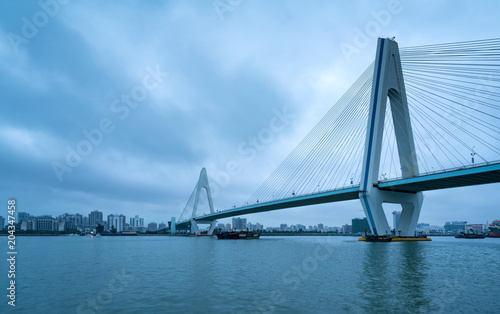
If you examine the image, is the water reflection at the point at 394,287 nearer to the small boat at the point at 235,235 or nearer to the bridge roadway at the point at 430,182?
the bridge roadway at the point at 430,182

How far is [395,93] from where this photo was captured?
46969 mm

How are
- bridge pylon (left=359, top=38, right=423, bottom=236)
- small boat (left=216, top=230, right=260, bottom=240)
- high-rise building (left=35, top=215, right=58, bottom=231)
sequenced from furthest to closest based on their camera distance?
high-rise building (left=35, top=215, right=58, bottom=231) < small boat (left=216, top=230, right=260, bottom=240) < bridge pylon (left=359, top=38, right=423, bottom=236)

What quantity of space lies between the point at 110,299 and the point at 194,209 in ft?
302

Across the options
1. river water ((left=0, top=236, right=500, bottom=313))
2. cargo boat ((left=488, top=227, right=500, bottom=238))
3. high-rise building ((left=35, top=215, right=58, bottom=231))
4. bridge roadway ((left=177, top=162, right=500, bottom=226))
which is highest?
bridge roadway ((left=177, top=162, right=500, bottom=226))

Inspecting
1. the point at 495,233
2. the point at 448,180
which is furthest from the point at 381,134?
the point at 495,233

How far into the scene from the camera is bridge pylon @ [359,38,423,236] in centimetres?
4375

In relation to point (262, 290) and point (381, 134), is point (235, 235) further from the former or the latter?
point (262, 290)

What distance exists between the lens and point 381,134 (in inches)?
1724

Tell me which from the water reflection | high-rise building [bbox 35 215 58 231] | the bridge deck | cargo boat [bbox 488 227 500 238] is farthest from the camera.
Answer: high-rise building [bbox 35 215 58 231]

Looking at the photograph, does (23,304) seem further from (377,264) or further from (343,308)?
(377,264)

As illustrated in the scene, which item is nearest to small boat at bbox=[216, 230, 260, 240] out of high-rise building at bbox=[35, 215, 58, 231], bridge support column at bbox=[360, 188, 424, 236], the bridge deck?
bridge support column at bbox=[360, 188, 424, 236]

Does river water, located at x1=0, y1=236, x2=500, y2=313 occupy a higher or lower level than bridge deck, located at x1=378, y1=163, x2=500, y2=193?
lower

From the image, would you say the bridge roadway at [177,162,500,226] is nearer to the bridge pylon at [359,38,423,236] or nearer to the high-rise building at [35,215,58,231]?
the bridge pylon at [359,38,423,236]

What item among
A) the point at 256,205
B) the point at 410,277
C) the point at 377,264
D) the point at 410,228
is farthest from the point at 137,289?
the point at 256,205
